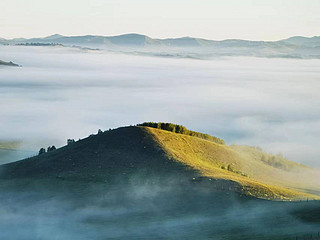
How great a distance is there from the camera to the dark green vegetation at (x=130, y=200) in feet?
206

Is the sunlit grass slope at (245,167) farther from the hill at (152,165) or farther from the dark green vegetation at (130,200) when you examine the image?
the dark green vegetation at (130,200)

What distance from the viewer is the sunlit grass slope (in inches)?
3110

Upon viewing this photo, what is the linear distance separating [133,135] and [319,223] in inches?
1574

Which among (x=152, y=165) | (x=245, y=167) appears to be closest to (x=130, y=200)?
(x=152, y=165)

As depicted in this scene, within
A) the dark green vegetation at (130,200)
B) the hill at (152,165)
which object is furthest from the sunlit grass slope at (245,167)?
the dark green vegetation at (130,200)

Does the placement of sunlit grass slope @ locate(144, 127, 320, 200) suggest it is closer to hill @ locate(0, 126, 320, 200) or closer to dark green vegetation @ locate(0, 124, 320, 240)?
hill @ locate(0, 126, 320, 200)

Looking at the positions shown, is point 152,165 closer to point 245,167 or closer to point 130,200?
point 130,200

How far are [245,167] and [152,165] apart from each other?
91.0 ft

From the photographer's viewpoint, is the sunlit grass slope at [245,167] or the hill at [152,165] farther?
the hill at [152,165]

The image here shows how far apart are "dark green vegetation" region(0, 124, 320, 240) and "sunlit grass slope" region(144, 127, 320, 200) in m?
1.19

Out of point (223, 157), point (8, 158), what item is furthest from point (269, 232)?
point (8, 158)

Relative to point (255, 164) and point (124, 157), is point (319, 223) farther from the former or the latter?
point (255, 164)

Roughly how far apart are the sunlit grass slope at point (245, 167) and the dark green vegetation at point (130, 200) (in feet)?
3.92

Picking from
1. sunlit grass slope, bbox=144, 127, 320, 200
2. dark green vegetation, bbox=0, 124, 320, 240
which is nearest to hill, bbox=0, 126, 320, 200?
sunlit grass slope, bbox=144, 127, 320, 200
